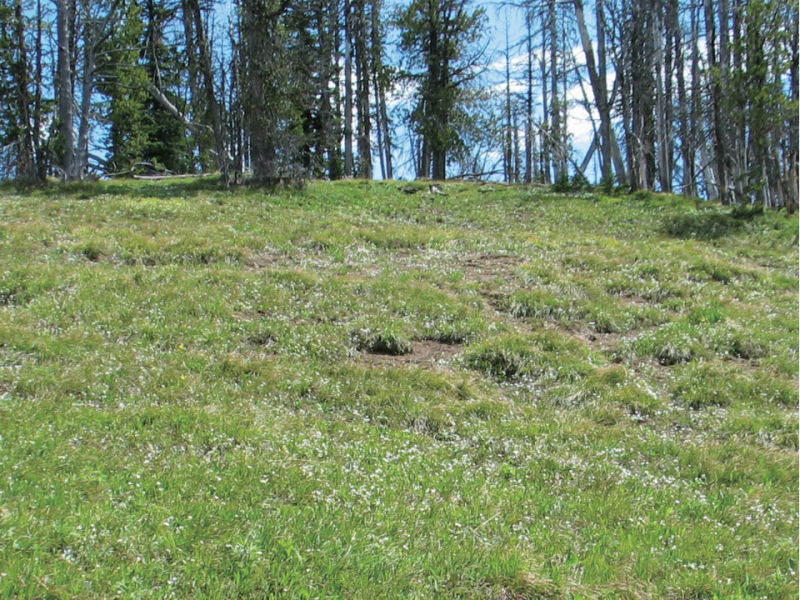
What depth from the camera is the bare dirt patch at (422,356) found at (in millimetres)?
8195

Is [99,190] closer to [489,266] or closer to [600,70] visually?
[489,266]

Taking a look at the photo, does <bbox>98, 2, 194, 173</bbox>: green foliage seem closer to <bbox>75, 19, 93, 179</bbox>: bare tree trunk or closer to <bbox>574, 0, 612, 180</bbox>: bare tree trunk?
<bbox>75, 19, 93, 179</bbox>: bare tree trunk

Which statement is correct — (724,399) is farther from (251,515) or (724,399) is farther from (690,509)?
(251,515)

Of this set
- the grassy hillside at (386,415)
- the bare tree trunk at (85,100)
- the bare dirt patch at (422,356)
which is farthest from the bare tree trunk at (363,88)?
the bare dirt patch at (422,356)

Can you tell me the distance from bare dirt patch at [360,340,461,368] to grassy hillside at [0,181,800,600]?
7cm

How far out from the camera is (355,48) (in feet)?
115

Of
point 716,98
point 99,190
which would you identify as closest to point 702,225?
point 716,98

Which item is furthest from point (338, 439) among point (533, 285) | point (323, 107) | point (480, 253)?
point (323, 107)

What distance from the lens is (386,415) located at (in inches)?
264

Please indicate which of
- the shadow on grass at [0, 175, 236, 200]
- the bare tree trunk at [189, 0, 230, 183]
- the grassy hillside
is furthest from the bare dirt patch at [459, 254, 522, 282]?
the bare tree trunk at [189, 0, 230, 183]

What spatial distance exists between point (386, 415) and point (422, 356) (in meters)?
1.98

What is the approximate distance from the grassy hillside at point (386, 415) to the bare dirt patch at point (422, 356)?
72 millimetres

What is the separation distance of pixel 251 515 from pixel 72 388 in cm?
372

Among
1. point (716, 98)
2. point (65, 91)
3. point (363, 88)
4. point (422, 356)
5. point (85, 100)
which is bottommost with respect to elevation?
point (422, 356)
